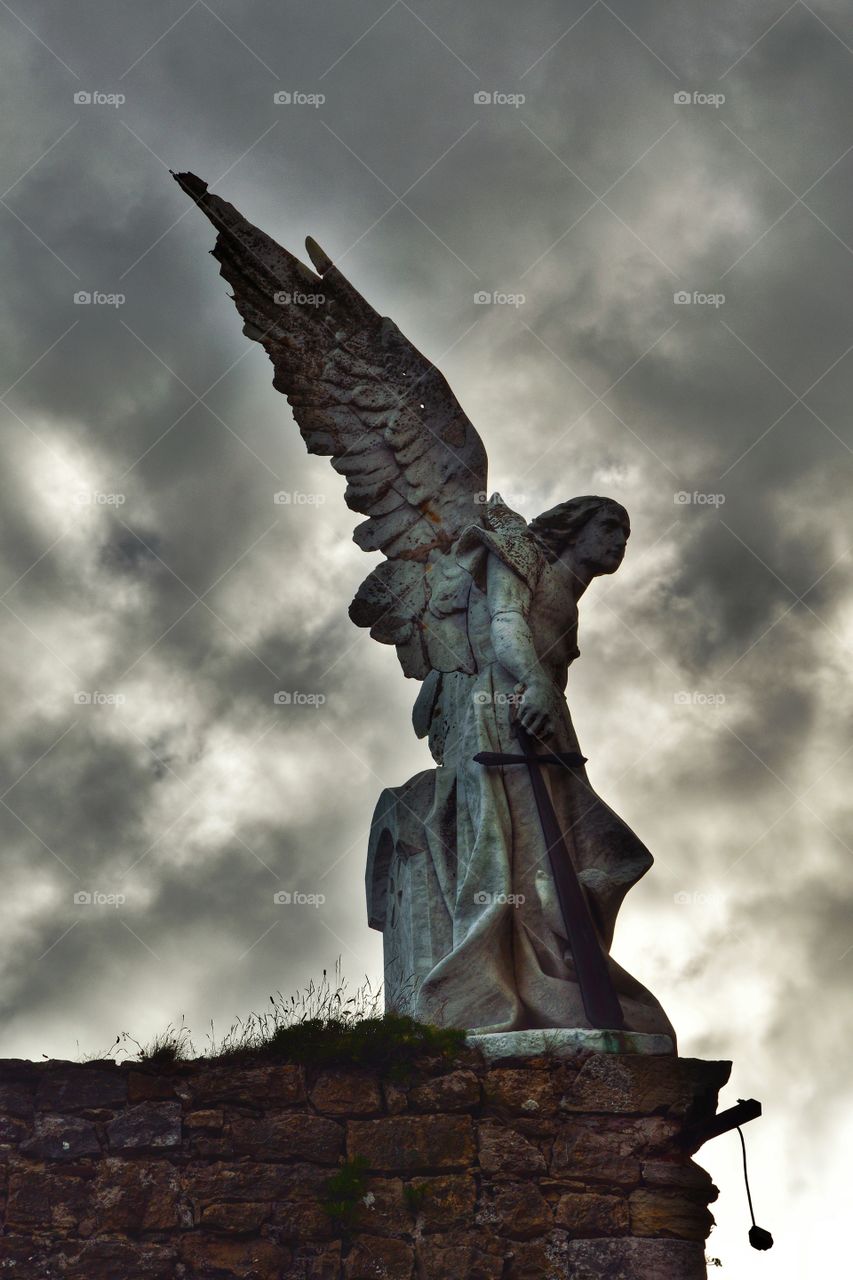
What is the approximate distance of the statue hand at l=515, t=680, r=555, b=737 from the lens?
273 inches

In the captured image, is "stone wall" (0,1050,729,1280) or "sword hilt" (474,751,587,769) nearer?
"stone wall" (0,1050,729,1280)

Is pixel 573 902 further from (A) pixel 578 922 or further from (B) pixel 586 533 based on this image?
(B) pixel 586 533

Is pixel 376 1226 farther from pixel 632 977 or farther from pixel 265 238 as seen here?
pixel 265 238

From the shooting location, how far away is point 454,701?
7535mm

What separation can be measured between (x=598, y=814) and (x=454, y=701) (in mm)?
1160

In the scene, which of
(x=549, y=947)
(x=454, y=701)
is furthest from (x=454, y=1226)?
(x=454, y=701)

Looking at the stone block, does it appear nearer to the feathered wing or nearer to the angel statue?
the angel statue

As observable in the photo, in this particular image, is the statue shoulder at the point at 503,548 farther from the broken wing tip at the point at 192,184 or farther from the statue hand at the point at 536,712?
the broken wing tip at the point at 192,184

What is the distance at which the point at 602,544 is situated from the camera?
305 inches

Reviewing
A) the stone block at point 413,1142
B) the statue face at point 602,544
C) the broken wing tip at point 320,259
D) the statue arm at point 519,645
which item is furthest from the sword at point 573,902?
the broken wing tip at point 320,259

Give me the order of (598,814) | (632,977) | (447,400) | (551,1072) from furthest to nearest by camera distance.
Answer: (447,400)
(598,814)
(632,977)
(551,1072)

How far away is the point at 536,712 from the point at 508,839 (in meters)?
0.71

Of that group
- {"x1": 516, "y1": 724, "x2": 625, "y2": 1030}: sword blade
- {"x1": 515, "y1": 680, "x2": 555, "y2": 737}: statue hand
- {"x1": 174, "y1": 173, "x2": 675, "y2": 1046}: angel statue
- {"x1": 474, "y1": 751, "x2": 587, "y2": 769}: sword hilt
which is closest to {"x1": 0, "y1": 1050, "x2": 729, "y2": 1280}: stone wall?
{"x1": 516, "y1": 724, "x2": 625, "y2": 1030}: sword blade

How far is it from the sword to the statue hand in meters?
0.07
